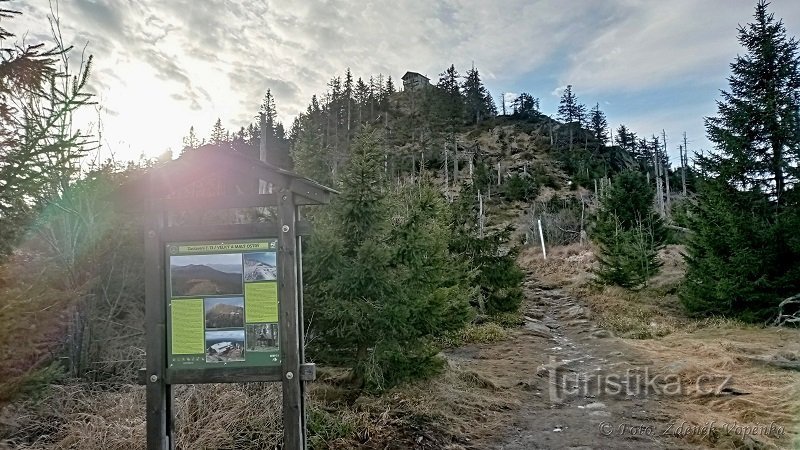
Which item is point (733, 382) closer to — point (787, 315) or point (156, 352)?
point (787, 315)

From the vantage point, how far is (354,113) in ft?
245

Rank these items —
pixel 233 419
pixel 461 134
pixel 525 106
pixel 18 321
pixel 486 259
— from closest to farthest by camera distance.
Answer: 1. pixel 18 321
2. pixel 233 419
3. pixel 486 259
4. pixel 461 134
5. pixel 525 106

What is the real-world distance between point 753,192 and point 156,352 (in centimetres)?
1722

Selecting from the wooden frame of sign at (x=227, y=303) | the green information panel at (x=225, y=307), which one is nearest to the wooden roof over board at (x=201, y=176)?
the wooden frame of sign at (x=227, y=303)

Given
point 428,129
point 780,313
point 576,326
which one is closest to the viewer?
point 780,313

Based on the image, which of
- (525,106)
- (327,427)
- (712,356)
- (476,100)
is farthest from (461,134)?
(327,427)

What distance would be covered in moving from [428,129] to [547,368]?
58.5 m

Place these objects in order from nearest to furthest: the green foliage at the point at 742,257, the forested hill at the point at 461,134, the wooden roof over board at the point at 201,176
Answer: the wooden roof over board at the point at 201,176 → the green foliage at the point at 742,257 → the forested hill at the point at 461,134

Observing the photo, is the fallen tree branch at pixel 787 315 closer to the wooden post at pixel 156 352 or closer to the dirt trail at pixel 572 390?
the dirt trail at pixel 572 390

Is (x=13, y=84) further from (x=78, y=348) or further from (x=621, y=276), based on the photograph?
(x=621, y=276)

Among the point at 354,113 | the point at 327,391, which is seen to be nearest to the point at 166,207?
the point at 327,391

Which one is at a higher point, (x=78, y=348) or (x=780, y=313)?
(x=78, y=348)

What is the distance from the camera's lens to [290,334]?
185 inches

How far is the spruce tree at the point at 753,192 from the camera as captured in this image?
14.0m
